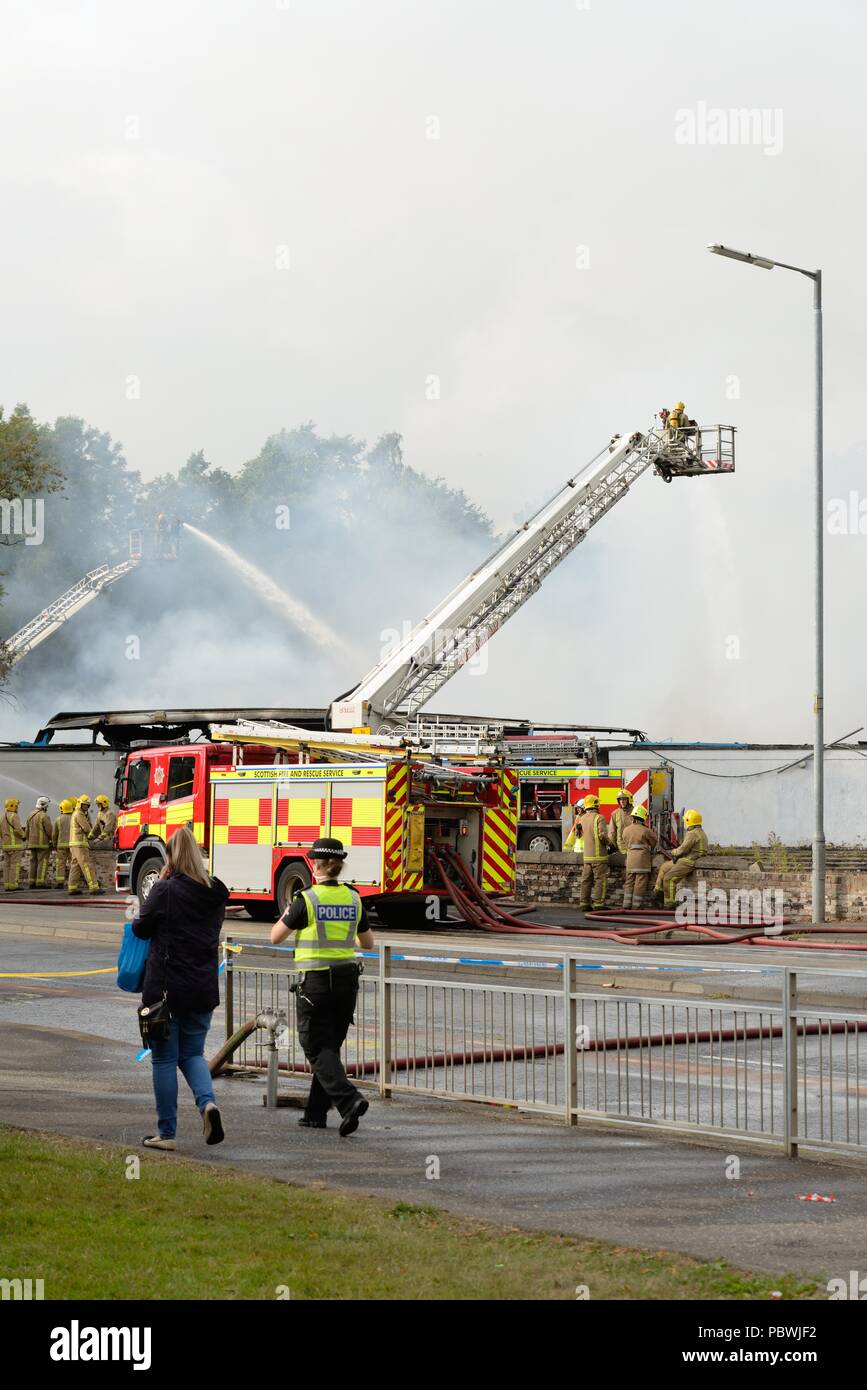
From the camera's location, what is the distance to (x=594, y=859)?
85.4 feet

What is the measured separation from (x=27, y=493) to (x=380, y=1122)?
35.1 m

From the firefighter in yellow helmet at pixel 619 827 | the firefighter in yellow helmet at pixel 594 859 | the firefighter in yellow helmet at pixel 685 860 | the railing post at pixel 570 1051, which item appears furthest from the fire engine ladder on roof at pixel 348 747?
the railing post at pixel 570 1051

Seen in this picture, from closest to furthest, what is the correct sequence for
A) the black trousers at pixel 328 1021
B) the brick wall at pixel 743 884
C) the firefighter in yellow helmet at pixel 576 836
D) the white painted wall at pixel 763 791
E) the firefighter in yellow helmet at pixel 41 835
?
the black trousers at pixel 328 1021 < the brick wall at pixel 743 884 < the firefighter in yellow helmet at pixel 576 836 < the firefighter in yellow helmet at pixel 41 835 < the white painted wall at pixel 763 791

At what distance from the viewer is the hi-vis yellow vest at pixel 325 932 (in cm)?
934

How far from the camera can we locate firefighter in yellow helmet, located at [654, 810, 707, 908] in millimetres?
24562

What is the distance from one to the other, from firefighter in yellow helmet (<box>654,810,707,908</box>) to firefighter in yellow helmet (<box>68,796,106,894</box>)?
10.2 m

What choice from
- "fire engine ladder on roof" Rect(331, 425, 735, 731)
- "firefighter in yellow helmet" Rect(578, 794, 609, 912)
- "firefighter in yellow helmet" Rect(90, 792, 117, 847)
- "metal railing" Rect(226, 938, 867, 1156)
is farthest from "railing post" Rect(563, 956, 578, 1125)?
"firefighter in yellow helmet" Rect(90, 792, 117, 847)

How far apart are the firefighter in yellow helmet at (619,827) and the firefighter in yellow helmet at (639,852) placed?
2.14 ft

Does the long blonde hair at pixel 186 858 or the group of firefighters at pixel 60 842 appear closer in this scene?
the long blonde hair at pixel 186 858

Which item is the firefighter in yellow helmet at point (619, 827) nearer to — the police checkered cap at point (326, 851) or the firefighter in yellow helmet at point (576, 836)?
the firefighter in yellow helmet at point (576, 836)

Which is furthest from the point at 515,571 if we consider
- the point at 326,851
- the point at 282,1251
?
the point at 282,1251

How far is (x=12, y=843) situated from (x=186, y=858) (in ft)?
77.9

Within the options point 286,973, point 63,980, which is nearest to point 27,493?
point 63,980
